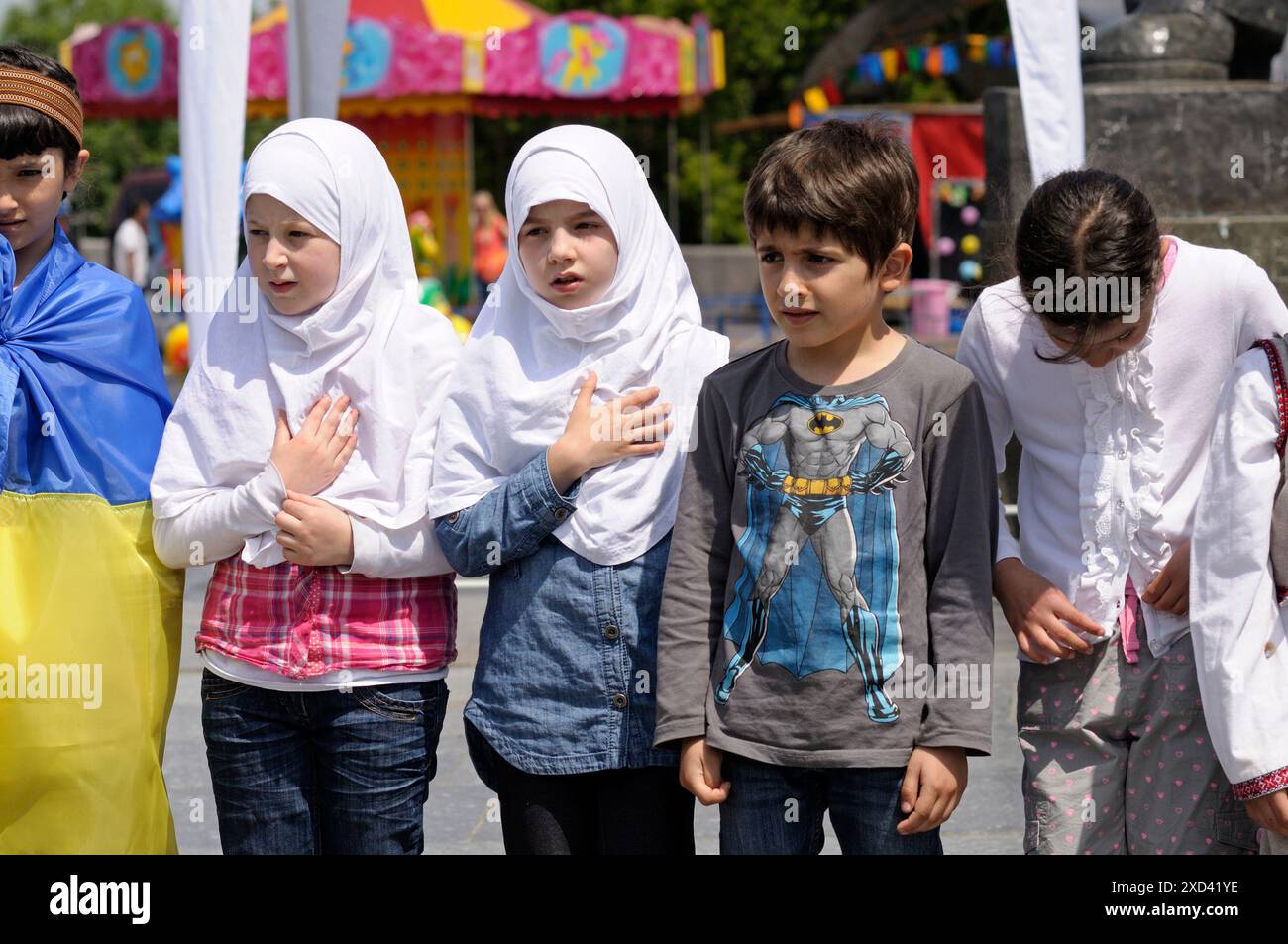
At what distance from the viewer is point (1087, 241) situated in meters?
2.43

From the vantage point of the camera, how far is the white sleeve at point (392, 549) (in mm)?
2684

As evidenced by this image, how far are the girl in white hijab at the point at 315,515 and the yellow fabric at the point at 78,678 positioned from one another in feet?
0.42

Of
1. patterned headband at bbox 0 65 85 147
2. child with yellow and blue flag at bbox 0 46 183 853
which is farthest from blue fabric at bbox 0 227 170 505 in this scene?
patterned headband at bbox 0 65 85 147

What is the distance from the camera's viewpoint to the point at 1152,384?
258cm

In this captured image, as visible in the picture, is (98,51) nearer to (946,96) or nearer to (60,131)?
(60,131)

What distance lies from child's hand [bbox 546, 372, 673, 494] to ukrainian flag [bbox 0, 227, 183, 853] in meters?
0.85

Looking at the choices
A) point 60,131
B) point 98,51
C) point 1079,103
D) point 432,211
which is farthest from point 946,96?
point 60,131

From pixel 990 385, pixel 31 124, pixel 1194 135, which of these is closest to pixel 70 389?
pixel 31 124

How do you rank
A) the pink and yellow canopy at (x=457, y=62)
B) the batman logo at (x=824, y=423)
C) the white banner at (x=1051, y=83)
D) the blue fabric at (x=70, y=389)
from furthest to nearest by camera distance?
the pink and yellow canopy at (x=457, y=62) < the white banner at (x=1051, y=83) < the blue fabric at (x=70, y=389) < the batman logo at (x=824, y=423)

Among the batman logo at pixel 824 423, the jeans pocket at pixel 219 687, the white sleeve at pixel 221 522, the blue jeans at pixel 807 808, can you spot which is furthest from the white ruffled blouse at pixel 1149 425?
the jeans pocket at pixel 219 687

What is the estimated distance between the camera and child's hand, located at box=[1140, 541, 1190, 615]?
253 cm

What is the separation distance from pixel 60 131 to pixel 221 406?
68 cm

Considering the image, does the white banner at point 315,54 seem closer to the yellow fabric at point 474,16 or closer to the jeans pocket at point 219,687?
the jeans pocket at point 219,687

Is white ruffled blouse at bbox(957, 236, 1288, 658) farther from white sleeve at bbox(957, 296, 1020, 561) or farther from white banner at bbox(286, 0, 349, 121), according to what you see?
white banner at bbox(286, 0, 349, 121)
